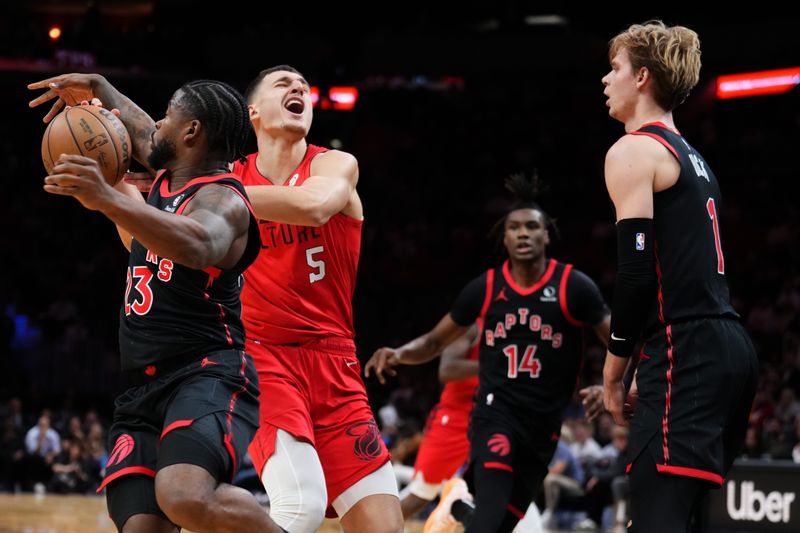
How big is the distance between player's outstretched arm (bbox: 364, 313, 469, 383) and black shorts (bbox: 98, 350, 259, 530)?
78.5 inches

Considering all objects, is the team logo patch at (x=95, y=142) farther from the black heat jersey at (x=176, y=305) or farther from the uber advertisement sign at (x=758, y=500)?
the uber advertisement sign at (x=758, y=500)

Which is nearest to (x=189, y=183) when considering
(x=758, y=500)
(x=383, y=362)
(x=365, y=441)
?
(x=365, y=441)

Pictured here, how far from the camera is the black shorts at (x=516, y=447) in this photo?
20.2ft

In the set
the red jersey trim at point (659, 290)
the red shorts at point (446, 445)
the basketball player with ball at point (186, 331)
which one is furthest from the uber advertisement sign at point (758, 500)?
the basketball player with ball at point (186, 331)

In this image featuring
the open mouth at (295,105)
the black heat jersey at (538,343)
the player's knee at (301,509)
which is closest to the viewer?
the player's knee at (301,509)

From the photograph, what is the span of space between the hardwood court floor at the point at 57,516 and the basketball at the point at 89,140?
7.12 m

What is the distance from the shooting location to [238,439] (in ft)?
12.0

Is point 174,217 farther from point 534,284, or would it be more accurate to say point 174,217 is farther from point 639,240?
point 534,284

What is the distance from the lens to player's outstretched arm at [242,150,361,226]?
4441mm

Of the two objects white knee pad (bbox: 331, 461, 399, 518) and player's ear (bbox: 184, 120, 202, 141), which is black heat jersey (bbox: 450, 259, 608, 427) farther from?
player's ear (bbox: 184, 120, 202, 141)

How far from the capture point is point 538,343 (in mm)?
6484

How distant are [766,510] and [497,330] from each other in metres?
2.89

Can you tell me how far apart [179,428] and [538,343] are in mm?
3363

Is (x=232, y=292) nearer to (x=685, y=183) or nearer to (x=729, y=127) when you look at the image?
(x=685, y=183)
